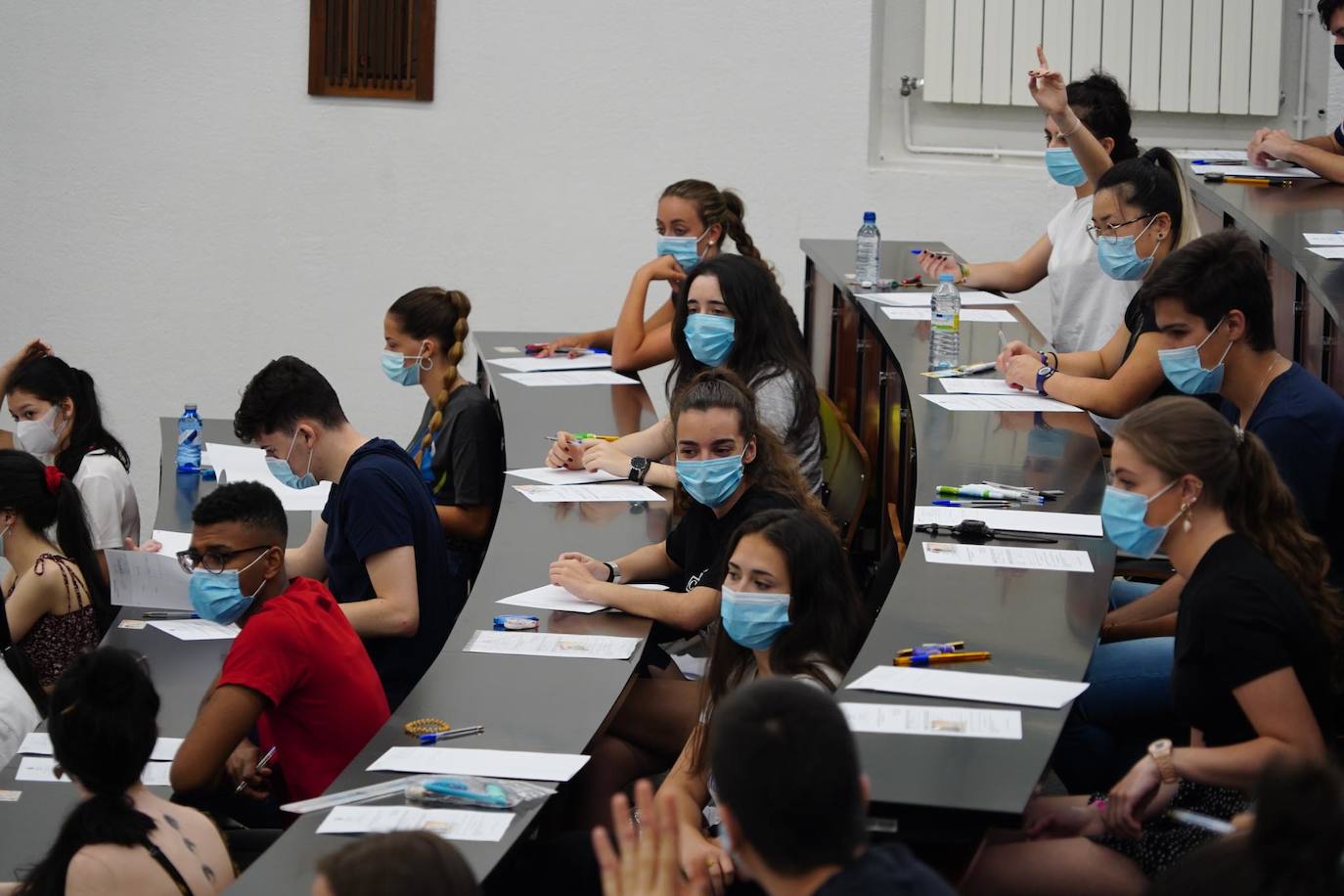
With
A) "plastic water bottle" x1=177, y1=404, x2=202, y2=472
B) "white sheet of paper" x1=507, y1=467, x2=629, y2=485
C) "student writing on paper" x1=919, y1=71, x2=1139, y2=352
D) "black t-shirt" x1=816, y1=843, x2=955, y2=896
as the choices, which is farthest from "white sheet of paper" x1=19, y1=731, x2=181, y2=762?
"student writing on paper" x1=919, y1=71, x2=1139, y2=352

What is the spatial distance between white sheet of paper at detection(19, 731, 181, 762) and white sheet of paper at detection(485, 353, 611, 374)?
2.42m

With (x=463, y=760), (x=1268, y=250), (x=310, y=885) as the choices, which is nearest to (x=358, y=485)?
(x=463, y=760)

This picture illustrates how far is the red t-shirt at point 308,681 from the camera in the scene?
10.0 feet

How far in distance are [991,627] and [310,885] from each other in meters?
1.21

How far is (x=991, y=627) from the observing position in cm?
279

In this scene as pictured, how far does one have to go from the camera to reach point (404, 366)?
4906 mm

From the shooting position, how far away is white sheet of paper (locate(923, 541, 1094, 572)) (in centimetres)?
310

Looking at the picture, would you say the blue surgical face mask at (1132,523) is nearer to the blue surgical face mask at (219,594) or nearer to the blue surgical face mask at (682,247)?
the blue surgical face mask at (219,594)

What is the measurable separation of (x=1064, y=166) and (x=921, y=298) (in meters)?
0.63

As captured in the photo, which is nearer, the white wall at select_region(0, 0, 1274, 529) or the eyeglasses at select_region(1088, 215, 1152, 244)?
the eyeglasses at select_region(1088, 215, 1152, 244)

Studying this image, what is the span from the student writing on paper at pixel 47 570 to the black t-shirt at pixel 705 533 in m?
1.62

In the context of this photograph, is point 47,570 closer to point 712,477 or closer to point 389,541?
point 389,541

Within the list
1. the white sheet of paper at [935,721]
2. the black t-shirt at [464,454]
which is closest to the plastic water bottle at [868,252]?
the black t-shirt at [464,454]

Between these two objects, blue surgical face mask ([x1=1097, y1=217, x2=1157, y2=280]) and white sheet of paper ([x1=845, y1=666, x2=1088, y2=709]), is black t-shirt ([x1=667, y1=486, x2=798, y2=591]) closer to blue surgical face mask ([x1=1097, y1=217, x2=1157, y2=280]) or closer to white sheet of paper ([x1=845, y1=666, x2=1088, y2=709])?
white sheet of paper ([x1=845, y1=666, x2=1088, y2=709])
